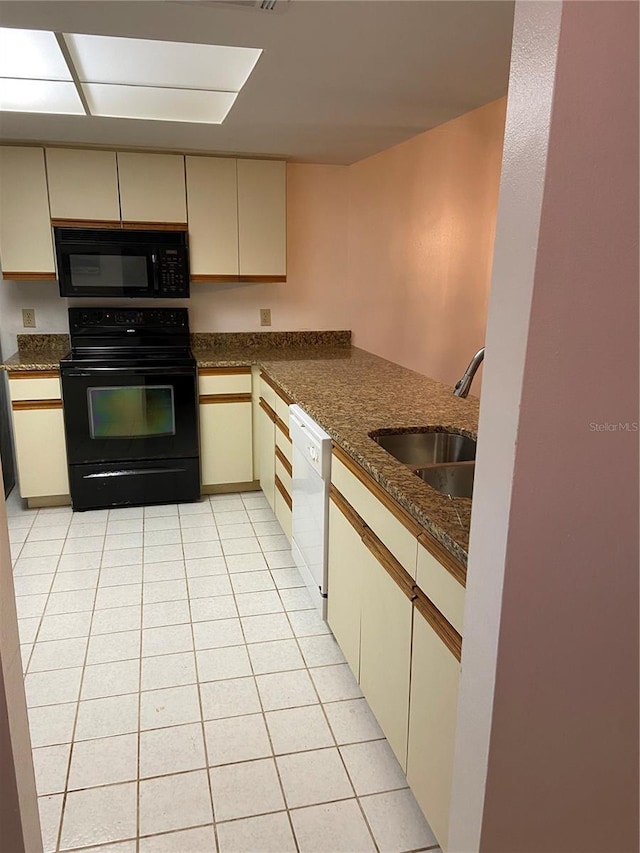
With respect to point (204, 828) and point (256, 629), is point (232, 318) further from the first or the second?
point (204, 828)

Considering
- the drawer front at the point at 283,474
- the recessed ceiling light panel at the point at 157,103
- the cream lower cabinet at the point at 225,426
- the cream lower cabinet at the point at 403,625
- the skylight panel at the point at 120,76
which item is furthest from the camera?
the cream lower cabinet at the point at 225,426

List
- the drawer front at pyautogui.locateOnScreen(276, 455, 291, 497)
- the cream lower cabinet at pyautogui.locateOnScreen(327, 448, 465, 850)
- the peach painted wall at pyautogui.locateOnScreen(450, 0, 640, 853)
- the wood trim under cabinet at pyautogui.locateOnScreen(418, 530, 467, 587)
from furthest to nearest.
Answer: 1. the drawer front at pyautogui.locateOnScreen(276, 455, 291, 497)
2. the cream lower cabinet at pyautogui.locateOnScreen(327, 448, 465, 850)
3. the wood trim under cabinet at pyautogui.locateOnScreen(418, 530, 467, 587)
4. the peach painted wall at pyautogui.locateOnScreen(450, 0, 640, 853)

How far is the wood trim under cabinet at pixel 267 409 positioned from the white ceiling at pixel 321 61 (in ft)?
4.53

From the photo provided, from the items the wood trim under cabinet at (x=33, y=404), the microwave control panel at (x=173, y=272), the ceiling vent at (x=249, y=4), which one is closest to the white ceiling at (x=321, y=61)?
the ceiling vent at (x=249, y=4)

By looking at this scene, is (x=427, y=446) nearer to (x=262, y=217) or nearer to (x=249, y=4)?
(x=249, y=4)

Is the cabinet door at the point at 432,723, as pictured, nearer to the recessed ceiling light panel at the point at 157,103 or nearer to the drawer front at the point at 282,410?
the drawer front at the point at 282,410

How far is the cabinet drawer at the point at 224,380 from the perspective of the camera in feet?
12.1

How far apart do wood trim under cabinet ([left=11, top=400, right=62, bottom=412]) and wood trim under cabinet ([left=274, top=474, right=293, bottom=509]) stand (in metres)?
1.32

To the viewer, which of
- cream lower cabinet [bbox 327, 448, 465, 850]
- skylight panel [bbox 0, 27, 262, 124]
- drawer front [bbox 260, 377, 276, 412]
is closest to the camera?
cream lower cabinet [bbox 327, 448, 465, 850]

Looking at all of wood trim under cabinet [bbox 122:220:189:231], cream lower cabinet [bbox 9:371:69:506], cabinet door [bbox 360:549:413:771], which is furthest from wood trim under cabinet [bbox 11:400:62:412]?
cabinet door [bbox 360:549:413:771]

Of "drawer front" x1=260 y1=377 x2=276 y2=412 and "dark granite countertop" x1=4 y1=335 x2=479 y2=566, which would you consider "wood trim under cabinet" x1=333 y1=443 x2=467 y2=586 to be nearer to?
"dark granite countertop" x1=4 y1=335 x2=479 y2=566

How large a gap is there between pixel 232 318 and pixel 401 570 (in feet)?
9.42

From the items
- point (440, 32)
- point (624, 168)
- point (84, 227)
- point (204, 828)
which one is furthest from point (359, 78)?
point (204, 828)

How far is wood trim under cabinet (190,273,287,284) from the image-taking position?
3.77m
